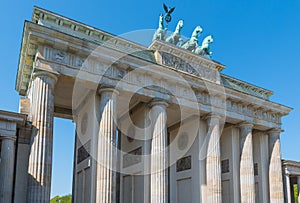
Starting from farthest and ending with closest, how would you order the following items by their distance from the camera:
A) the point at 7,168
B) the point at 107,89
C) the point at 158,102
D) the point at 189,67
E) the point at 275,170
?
1. the point at 275,170
2. the point at 189,67
3. the point at 158,102
4. the point at 107,89
5. the point at 7,168

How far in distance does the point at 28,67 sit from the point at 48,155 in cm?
639

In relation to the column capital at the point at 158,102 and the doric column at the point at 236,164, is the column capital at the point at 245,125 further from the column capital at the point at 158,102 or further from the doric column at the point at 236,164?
the column capital at the point at 158,102

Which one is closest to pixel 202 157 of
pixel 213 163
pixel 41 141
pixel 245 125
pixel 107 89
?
pixel 213 163

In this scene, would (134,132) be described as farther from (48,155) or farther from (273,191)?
(273,191)

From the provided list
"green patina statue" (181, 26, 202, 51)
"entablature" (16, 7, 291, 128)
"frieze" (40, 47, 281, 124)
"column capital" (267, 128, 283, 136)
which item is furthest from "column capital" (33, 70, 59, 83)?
"column capital" (267, 128, 283, 136)

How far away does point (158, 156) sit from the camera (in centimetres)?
1980

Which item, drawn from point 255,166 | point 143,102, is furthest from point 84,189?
point 255,166

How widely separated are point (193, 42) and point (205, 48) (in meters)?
1.10

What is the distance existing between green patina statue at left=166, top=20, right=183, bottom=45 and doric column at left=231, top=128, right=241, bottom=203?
8043mm

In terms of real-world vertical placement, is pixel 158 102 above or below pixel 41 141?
above

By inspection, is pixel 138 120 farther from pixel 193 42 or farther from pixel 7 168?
pixel 7 168

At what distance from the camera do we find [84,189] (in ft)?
65.0

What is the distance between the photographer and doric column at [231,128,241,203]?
24322mm

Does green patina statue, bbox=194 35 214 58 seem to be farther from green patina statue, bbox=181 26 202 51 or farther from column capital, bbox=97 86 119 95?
column capital, bbox=97 86 119 95
